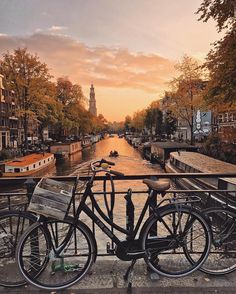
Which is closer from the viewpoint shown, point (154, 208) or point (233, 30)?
point (154, 208)

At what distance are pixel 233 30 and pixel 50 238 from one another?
14576mm

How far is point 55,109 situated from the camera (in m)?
46.8

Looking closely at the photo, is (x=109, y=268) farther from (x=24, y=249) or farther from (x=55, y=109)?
(x=55, y=109)

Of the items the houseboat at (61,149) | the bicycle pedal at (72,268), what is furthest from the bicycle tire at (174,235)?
the houseboat at (61,149)

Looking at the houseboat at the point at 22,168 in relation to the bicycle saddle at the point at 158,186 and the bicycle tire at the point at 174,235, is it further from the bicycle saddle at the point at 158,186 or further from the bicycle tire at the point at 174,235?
the bicycle saddle at the point at 158,186

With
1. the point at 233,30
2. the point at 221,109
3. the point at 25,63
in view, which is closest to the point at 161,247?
the point at 233,30

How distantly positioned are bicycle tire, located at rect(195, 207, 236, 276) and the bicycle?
20 centimetres

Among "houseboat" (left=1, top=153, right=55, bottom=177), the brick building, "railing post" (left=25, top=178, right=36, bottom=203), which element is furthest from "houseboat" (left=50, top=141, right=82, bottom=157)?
"railing post" (left=25, top=178, right=36, bottom=203)

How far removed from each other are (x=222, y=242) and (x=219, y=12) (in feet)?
47.4

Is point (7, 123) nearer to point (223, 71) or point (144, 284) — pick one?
point (223, 71)

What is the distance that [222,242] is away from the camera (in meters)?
3.89

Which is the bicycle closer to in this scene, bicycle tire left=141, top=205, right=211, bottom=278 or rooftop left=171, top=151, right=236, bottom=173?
bicycle tire left=141, top=205, right=211, bottom=278

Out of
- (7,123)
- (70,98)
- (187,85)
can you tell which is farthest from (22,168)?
(7,123)

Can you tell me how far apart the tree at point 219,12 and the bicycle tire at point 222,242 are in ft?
44.0
